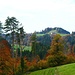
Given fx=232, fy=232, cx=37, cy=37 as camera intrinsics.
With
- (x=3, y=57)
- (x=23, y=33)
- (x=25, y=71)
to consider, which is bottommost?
(x=25, y=71)

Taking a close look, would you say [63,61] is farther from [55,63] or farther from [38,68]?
[38,68]

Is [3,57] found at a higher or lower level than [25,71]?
higher

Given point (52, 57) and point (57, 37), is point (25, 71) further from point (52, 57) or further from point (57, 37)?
point (57, 37)

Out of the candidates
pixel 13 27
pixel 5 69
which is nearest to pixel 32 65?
pixel 13 27

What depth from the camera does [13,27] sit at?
79.3 meters

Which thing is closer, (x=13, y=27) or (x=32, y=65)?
(x=13, y=27)

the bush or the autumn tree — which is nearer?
the bush

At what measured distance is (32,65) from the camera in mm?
95062

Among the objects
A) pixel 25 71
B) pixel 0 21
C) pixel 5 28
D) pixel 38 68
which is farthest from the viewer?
pixel 0 21

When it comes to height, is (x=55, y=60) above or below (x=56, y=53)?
below

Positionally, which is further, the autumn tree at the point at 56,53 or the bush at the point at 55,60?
the autumn tree at the point at 56,53

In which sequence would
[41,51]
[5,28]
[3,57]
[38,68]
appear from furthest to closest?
[41,51] → [38,68] → [5,28] → [3,57]

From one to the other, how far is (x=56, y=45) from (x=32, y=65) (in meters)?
12.9

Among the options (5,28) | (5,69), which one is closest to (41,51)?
(5,28)
